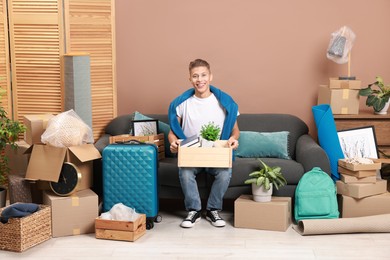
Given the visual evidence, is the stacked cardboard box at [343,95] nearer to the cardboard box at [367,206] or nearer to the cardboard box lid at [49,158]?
the cardboard box at [367,206]

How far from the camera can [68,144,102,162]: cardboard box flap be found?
393 centimetres

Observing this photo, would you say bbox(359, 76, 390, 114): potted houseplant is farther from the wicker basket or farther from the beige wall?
the wicker basket

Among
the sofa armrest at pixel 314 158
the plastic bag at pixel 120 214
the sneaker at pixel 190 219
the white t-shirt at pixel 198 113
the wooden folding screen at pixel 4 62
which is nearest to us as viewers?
the plastic bag at pixel 120 214

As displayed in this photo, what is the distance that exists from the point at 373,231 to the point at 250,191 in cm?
86

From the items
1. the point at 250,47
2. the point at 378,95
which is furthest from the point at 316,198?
the point at 250,47

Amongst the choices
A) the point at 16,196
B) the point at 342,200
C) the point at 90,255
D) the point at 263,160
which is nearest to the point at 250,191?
the point at 263,160

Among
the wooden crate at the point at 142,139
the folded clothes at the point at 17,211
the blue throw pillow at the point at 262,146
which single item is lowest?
the folded clothes at the point at 17,211

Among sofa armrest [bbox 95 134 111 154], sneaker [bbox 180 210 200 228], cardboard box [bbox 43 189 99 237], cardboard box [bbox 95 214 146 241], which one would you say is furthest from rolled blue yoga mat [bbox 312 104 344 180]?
cardboard box [bbox 43 189 99 237]

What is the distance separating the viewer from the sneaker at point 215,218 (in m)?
4.05

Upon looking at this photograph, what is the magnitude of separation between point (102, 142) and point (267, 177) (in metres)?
1.28

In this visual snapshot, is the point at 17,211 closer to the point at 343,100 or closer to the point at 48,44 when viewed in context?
the point at 48,44

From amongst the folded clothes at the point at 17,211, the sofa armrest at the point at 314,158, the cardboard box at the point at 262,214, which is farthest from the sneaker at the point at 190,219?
the folded clothes at the point at 17,211

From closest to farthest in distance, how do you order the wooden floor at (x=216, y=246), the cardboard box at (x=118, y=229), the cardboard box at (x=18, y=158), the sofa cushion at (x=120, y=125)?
the wooden floor at (x=216, y=246) → the cardboard box at (x=118, y=229) → the cardboard box at (x=18, y=158) → the sofa cushion at (x=120, y=125)

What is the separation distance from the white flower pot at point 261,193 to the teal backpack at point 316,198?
0.20 m
